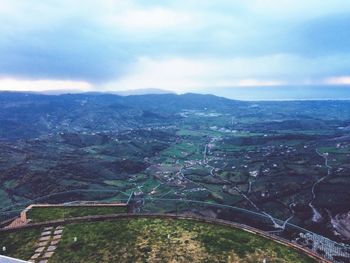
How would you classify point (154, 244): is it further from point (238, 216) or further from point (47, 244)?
point (238, 216)

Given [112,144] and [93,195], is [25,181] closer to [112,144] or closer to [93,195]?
[93,195]

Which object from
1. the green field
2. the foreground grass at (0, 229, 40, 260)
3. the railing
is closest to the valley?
the railing

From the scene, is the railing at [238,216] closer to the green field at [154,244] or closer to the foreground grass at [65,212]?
the foreground grass at [65,212]

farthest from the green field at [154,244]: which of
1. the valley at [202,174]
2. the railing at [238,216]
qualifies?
the valley at [202,174]

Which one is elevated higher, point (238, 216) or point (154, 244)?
point (154, 244)

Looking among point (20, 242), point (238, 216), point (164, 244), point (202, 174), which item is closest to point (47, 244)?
point (20, 242)
